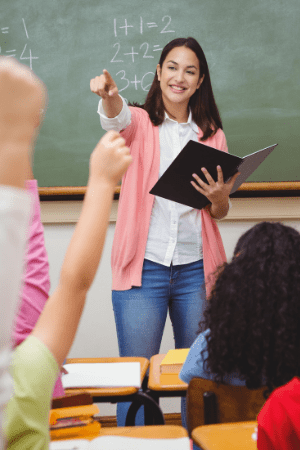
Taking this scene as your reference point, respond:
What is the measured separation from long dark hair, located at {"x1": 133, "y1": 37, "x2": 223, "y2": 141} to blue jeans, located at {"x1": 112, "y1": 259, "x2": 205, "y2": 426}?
0.52 m

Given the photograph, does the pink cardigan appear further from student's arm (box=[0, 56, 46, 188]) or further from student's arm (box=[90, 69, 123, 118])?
student's arm (box=[0, 56, 46, 188])

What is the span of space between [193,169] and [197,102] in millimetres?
376

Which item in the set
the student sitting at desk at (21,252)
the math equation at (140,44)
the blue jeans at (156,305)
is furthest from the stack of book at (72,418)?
the math equation at (140,44)

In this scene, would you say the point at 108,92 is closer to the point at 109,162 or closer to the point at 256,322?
the point at 256,322

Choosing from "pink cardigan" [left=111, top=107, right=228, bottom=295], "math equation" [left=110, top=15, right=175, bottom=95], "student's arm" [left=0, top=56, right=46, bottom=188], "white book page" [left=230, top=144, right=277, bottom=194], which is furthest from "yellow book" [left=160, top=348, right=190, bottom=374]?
"math equation" [left=110, top=15, right=175, bottom=95]

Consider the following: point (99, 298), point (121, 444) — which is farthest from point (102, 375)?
point (99, 298)

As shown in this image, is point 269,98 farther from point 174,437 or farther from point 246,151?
point 174,437

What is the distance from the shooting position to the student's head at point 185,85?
1674 mm

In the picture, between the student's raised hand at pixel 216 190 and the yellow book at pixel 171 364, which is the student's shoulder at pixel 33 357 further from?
the student's raised hand at pixel 216 190

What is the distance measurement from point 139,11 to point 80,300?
6.94 feet

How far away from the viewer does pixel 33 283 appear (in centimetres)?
76

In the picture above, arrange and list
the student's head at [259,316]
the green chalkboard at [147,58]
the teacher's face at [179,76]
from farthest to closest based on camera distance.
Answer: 1. the green chalkboard at [147,58]
2. the teacher's face at [179,76]
3. the student's head at [259,316]

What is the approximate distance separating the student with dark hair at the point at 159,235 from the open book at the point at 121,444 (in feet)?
2.18

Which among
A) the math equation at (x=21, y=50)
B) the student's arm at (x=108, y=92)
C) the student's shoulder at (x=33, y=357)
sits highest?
the math equation at (x=21, y=50)
